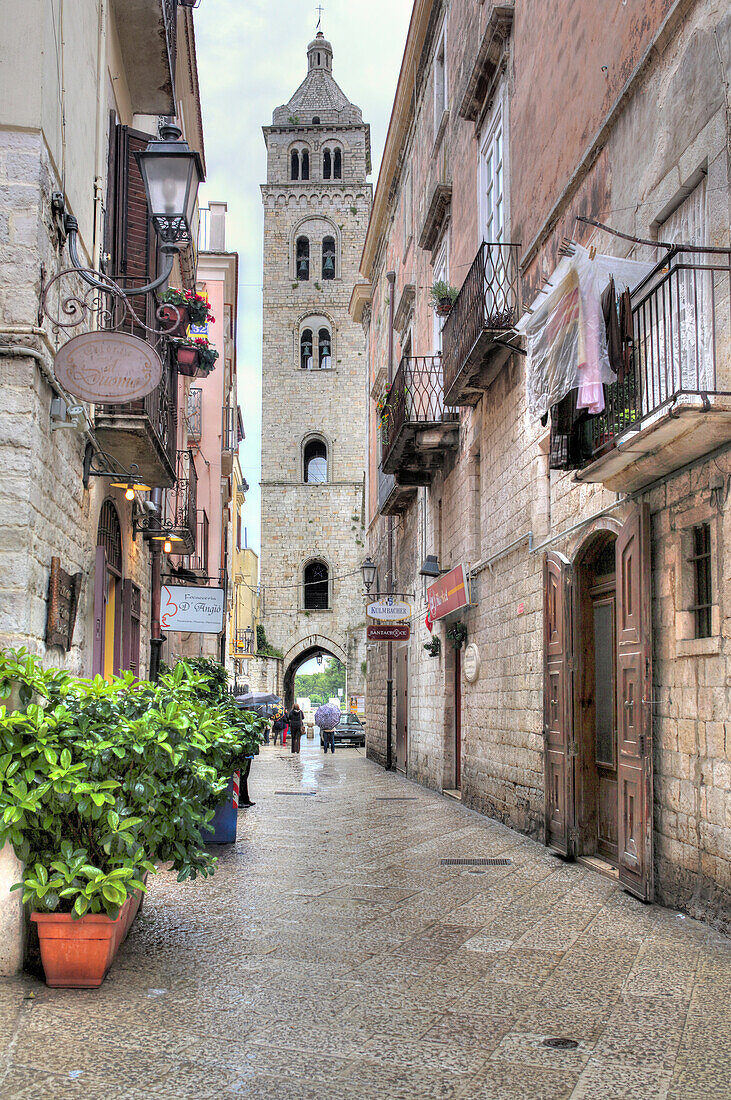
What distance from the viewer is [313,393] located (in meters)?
44.6

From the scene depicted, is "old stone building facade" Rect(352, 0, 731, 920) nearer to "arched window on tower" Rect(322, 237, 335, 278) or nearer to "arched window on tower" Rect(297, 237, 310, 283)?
"arched window on tower" Rect(322, 237, 335, 278)

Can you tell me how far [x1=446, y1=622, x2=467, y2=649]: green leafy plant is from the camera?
13.4 metres

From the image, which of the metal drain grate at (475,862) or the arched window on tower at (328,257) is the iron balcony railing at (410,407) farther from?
the arched window on tower at (328,257)

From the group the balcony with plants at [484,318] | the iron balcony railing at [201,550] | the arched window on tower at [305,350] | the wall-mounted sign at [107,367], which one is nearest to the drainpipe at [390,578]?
the iron balcony railing at [201,550]

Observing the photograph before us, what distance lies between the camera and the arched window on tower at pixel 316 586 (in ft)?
142

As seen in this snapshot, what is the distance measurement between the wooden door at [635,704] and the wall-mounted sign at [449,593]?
5.49 m

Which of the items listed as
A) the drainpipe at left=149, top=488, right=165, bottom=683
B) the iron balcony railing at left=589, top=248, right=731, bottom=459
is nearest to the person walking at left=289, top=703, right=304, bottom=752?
the drainpipe at left=149, top=488, right=165, bottom=683

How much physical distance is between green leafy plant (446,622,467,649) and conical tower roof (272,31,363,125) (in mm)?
41460

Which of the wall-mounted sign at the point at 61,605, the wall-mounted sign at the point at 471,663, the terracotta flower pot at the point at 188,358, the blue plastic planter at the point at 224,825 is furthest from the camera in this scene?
the terracotta flower pot at the point at 188,358

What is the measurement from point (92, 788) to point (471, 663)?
→ 27.5 ft

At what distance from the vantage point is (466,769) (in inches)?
500

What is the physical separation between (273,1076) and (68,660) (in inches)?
161

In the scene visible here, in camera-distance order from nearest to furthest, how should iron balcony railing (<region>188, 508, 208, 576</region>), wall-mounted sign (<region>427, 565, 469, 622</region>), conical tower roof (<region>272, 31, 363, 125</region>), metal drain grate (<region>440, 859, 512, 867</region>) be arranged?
metal drain grate (<region>440, 859, 512, 867</region>)
wall-mounted sign (<region>427, 565, 469, 622</region>)
iron balcony railing (<region>188, 508, 208, 576</region>)
conical tower roof (<region>272, 31, 363, 125</region>)

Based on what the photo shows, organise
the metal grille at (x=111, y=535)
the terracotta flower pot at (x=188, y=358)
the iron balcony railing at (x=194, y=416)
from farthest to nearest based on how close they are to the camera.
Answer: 1. the iron balcony railing at (x=194, y=416)
2. the terracotta flower pot at (x=188, y=358)
3. the metal grille at (x=111, y=535)
